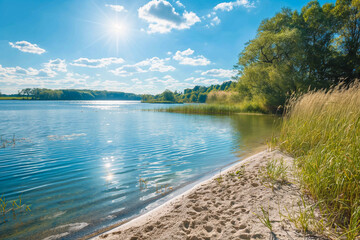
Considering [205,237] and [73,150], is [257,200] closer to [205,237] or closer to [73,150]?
[205,237]

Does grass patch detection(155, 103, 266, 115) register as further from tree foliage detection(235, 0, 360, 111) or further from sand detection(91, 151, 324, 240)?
sand detection(91, 151, 324, 240)

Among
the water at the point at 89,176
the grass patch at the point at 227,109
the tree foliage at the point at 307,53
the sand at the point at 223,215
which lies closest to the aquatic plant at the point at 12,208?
the water at the point at 89,176

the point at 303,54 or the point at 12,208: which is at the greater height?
the point at 303,54

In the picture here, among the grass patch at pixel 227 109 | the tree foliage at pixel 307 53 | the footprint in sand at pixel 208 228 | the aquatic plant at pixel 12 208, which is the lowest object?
the aquatic plant at pixel 12 208

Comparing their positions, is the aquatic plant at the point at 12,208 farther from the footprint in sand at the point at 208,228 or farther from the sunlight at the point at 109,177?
the footprint in sand at the point at 208,228

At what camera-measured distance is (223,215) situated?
10.8 ft

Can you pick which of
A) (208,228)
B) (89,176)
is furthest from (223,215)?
(89,176)

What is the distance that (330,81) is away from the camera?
98.8 ft

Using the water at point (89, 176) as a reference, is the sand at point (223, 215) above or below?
above

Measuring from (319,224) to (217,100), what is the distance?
3977cm

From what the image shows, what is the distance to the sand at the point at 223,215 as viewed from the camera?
9.23ft

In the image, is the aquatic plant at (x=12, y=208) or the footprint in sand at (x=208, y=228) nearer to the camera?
the footprint in sand at (x=208, y=228)

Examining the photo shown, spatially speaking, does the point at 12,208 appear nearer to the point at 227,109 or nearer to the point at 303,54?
the point at 227,109

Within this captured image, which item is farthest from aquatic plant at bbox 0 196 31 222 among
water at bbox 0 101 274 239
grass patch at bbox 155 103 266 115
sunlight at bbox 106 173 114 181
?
grass patch at bbox 155 103 266 115
